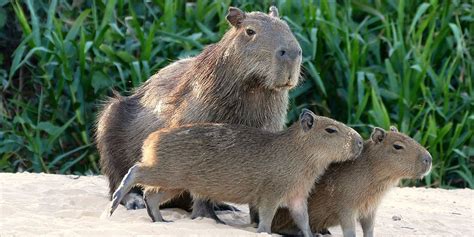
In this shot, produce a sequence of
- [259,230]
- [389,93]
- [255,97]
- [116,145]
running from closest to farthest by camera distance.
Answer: [259,230] → [255,97] → [116,145] → [389,93]

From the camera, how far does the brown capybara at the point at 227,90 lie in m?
5.85

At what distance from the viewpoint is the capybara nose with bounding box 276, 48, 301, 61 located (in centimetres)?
577

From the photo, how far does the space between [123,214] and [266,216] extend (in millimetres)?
957

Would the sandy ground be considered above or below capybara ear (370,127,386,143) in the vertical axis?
below

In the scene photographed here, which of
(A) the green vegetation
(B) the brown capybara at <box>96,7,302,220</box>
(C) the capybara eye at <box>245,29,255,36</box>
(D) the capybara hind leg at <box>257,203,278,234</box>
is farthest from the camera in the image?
(A) the green vegetation

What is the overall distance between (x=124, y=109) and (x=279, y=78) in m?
1.34

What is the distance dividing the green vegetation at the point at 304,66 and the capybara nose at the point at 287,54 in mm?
2664

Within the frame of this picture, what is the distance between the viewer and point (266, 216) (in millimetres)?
5520

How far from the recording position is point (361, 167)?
5.70 m

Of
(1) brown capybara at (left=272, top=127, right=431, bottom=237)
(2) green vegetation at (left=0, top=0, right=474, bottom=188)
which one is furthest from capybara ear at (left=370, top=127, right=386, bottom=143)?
(2) green vegetation at (left=0, top=0, right=474, bottom=188)

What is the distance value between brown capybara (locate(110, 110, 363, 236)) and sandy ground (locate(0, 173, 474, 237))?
0.19 metres

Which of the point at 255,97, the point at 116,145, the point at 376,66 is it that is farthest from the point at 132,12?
the point at 255,97

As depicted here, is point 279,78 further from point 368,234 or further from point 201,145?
point 368,234

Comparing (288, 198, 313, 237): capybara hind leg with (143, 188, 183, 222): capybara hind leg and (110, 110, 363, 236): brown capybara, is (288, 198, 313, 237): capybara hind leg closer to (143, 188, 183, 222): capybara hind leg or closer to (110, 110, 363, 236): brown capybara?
(110, 110, 363, 236): brown capybara
